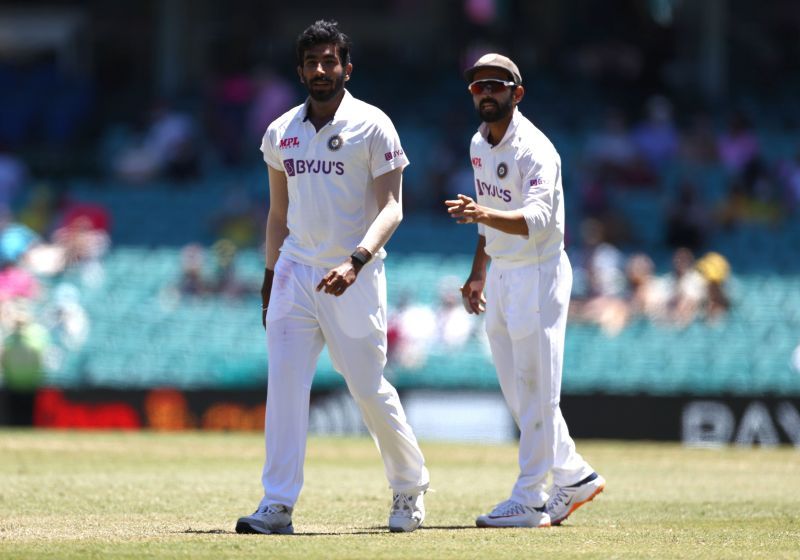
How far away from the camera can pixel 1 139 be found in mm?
24000

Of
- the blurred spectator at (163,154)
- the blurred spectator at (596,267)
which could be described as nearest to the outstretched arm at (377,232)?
the blurred spectator at (596,267)

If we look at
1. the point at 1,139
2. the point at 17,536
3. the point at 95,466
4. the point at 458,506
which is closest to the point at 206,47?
the point at 1,139

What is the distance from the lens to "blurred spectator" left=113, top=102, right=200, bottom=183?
22.0 meters

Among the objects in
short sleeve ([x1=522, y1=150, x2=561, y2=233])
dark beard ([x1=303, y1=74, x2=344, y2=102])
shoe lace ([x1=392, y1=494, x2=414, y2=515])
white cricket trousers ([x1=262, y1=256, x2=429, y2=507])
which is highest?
dark beard ([x1=303, y1=74, x2=344, y2=102])

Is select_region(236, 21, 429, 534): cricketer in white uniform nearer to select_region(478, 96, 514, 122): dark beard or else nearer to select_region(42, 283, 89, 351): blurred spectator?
select_region(478, 96, 514, 122): dark beard

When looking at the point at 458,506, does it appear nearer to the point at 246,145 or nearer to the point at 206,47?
the point at 246,145

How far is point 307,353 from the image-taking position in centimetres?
723

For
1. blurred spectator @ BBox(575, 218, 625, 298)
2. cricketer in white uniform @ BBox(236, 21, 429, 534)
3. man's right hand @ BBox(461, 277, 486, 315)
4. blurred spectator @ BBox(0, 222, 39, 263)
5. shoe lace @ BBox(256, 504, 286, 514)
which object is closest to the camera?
shoe lace @ BBox(256, 504, 286, 514)

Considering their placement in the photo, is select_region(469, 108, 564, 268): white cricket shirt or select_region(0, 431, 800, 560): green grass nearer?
select_region(0, 431, 800, 560): green grass

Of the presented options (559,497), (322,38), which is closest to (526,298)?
(559,497)

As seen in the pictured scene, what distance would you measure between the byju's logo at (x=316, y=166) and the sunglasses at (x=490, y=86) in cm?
94

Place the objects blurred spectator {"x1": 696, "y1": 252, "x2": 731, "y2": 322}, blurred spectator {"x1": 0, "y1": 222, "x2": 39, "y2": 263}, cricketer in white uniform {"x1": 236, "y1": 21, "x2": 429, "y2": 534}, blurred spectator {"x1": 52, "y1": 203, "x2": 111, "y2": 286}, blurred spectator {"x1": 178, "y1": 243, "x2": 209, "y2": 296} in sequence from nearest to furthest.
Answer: cricketer in white uniform {"x1": 236, "y1": 21, "x2": 429, "y2": 534} < blurred spectator {"x1": 696, "y1": 252, "x2": 731, "y2": 322} < blurred spectator {"x1": 178, "y1": 243, "x2": 209, "y2": 296} < blurred spectator {"x1": 0, "y1": 222, "x2": 39, "y2": 263} < blurred spectator {"x1": 52, "y1": 203, "x2": 111, "y2": 286}

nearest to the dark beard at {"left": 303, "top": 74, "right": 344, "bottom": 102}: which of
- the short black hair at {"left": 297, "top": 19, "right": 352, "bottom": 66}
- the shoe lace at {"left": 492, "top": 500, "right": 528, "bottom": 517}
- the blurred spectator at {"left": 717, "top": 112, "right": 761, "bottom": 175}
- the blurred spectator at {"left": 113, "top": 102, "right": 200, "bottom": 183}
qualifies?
the short black hair at {"left": 297, "top": 19, "right": 352, "bottom": 66}

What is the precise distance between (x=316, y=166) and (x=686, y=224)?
12394 millimetres
